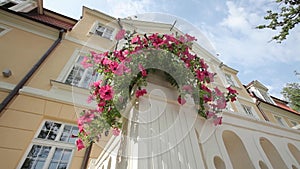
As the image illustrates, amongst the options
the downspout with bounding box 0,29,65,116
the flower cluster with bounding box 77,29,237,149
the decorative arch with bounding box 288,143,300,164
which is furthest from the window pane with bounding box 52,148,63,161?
the decorative arch with bounding box 288,143,300,164

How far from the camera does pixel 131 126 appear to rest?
2.49 feet

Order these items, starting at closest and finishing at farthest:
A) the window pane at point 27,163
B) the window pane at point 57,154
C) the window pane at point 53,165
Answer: the window pane at point 27,163, the window pane at point 53,165, the window pane at point 57,154

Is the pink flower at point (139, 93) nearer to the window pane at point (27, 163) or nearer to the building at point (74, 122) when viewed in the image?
the building at point (74, 122)

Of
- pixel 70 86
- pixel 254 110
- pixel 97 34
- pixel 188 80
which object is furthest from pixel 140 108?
pixel 254 110

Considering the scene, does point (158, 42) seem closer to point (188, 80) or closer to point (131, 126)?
point (188, 80)

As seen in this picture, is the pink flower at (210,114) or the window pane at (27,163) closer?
the pink flower at (210,114)

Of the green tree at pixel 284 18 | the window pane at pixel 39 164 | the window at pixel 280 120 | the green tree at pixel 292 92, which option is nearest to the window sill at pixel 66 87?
the window pane at pixel 39 164

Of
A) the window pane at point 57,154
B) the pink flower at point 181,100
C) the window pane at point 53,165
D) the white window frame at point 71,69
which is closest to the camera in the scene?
the pink flower at point 181,100

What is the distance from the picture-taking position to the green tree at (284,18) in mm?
3775

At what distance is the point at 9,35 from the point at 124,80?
4.92 m

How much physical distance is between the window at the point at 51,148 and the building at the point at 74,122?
0.01 m

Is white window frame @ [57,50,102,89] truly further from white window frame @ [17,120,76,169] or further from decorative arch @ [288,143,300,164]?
decorative arch @ [288,143,300,164]

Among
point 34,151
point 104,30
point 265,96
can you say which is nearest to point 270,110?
point 265,96

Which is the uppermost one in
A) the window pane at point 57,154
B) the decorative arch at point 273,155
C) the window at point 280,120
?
the window at point 280,120
